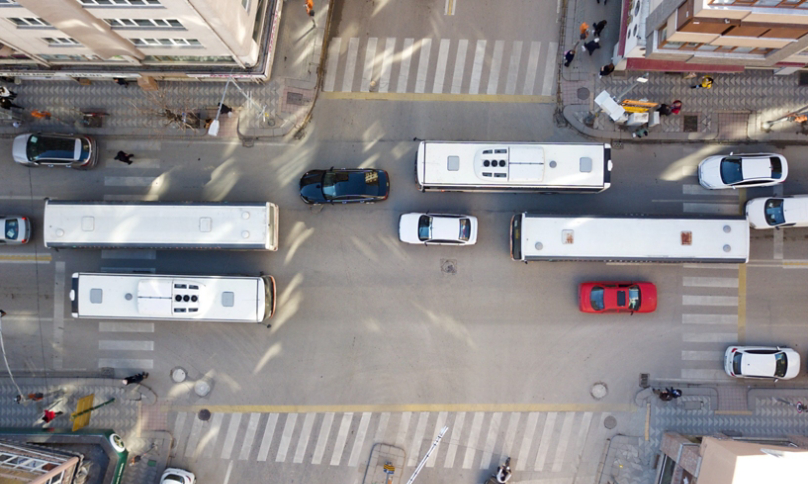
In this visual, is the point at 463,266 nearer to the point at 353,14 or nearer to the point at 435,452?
the point at 435,452

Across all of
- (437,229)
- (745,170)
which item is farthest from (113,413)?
(745,170)

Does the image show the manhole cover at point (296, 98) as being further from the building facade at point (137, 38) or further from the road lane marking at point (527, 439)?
the road lane marking at point (527, 439)

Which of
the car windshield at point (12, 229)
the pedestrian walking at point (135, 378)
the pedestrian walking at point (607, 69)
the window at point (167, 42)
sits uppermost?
the pedestrian walking at point (607, 69)

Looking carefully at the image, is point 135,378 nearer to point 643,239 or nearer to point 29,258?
point 29,258

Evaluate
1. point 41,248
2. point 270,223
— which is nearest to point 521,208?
point 270,223

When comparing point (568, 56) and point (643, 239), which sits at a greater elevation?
point (568, 56)

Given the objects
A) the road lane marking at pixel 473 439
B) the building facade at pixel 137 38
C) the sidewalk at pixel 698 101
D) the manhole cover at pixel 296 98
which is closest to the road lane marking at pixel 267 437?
the road lane marking at pixel 473 439

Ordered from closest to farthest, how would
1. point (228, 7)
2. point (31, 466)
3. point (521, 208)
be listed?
1. point (228, 7)
2. point (31, 466)
3. point (521, 208)
